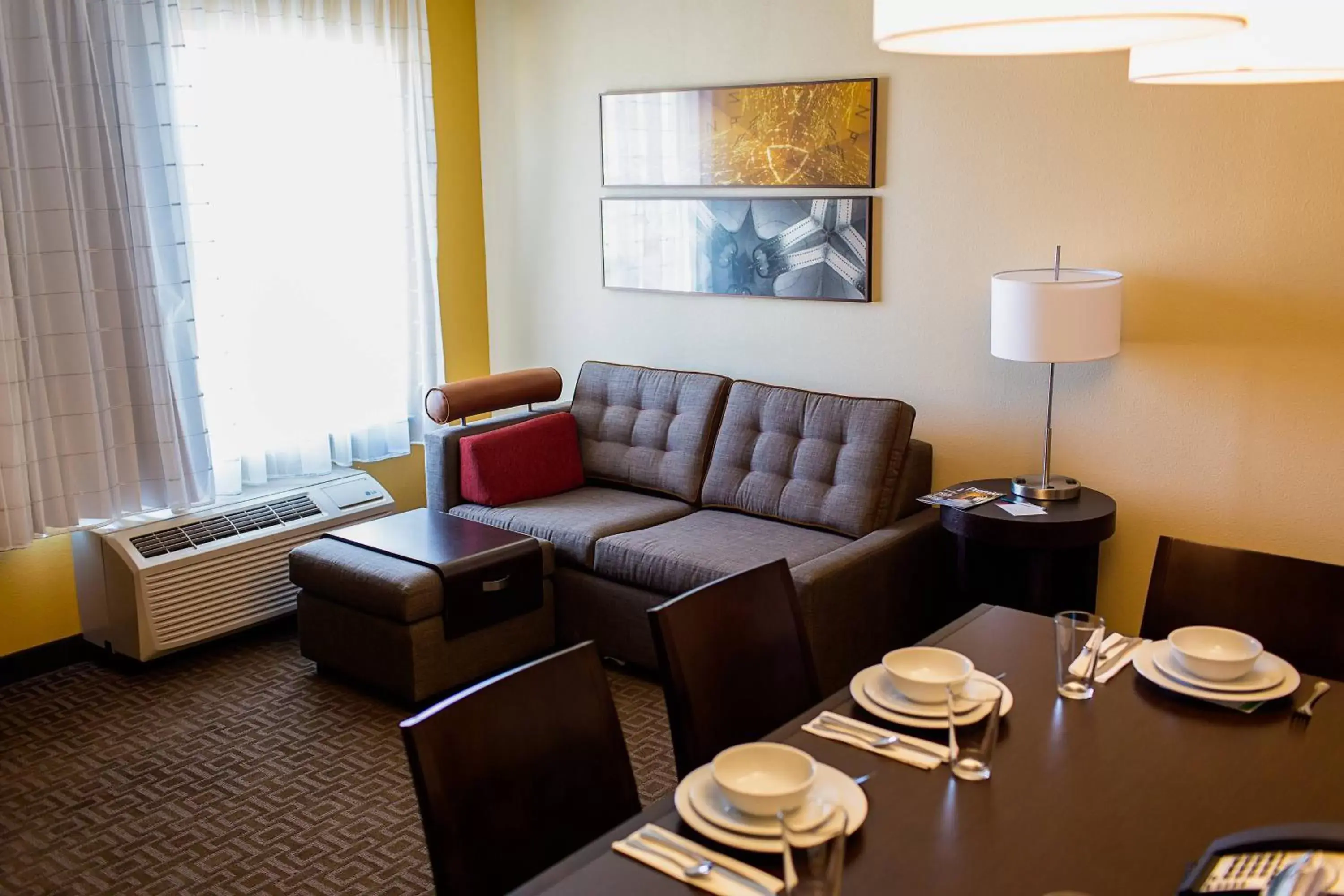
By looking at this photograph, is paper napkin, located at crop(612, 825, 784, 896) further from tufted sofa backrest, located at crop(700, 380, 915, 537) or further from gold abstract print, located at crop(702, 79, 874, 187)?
gold abstract print, located at crop(702, 79, 874, 187)

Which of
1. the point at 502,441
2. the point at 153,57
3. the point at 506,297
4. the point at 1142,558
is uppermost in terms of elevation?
the point at 153,57

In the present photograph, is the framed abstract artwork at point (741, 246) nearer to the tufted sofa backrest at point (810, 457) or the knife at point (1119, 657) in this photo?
the tufted sofa backrest at point (810, 457)

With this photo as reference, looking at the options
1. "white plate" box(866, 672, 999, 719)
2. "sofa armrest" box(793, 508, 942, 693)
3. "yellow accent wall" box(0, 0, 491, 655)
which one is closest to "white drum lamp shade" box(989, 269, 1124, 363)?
"sofa armrest" box(793, 508, 942, 693)

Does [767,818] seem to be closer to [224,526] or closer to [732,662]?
[732,662]

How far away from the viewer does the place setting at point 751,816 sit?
5.06ft

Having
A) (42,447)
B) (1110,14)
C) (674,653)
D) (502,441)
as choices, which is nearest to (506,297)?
(502,441)

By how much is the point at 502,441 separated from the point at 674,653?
2490mm

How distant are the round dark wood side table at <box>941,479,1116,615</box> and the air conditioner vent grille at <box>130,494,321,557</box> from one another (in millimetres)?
2381

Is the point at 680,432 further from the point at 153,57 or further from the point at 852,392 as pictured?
the point at 153,57

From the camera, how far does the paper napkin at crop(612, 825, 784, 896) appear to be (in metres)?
1.52

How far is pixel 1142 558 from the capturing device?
3887 millimetres

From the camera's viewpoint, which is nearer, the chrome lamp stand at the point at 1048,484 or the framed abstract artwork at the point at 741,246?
the chrome lamp stand at the point at 1048,484

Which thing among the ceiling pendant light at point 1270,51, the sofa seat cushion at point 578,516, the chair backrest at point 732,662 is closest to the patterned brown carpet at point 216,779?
the sofa seat cushion at point 578,516

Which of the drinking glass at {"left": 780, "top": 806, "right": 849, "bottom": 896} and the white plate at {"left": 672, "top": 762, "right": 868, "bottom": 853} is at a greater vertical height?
the drinking glass at {"left": 780, "top": 806, "right": 849, "bottom": 896}
